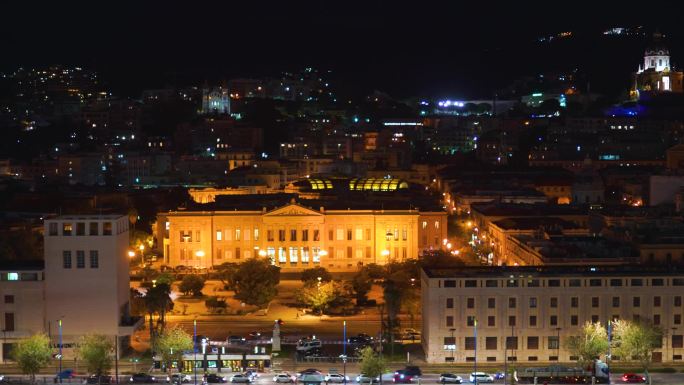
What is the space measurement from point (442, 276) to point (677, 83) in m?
96.1

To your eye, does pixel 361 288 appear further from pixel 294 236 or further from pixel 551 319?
pixel 294 236

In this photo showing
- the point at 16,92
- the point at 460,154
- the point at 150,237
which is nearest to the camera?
the point at 150,237

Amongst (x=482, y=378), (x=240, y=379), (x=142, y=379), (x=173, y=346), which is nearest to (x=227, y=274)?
(x=173, y=346)

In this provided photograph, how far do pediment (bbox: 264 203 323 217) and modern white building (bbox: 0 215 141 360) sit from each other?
2112 cm

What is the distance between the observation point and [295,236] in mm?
56875

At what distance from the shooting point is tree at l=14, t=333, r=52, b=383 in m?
31.6

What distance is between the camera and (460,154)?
368 ft

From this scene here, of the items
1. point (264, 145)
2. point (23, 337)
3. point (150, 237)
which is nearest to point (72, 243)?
point (23, 337)

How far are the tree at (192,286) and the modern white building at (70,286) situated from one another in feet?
32.0

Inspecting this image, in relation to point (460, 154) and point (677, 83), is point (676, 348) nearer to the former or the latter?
point (460, 154)

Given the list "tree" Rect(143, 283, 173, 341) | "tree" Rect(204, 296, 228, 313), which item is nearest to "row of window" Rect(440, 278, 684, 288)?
"tree" Rect(143, 283, 173, 341)

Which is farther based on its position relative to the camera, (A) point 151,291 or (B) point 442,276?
(A) point 151,291

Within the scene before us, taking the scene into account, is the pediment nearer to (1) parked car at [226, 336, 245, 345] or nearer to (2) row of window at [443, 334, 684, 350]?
(1) parked car at [226, 336, 245, 345]

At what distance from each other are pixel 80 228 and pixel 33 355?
5.46 meters
